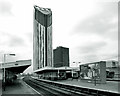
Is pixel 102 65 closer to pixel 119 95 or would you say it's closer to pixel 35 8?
pixel 119 95

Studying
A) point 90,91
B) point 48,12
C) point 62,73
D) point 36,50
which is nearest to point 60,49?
point 36,50

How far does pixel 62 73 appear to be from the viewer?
70.1 m

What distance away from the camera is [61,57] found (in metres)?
116

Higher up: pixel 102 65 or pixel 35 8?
pixel 35 8

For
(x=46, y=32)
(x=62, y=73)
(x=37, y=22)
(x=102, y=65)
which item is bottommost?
(x=62, y=73)

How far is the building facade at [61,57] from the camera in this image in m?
112

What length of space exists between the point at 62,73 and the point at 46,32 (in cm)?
8855

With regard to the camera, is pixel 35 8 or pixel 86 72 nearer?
pixel 86 72

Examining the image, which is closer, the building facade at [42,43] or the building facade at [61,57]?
the building facade at [61,57]

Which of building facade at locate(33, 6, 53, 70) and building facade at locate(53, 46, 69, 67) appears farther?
building facade at locate(33, 6, 53, 70)

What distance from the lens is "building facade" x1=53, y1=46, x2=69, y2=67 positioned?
368ft

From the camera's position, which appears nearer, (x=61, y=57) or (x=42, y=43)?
(x=61, y=57)

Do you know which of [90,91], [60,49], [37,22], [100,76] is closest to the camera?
[90,91]

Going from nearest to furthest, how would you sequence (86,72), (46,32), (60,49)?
(86,72) → (60,49) → (46,32)
